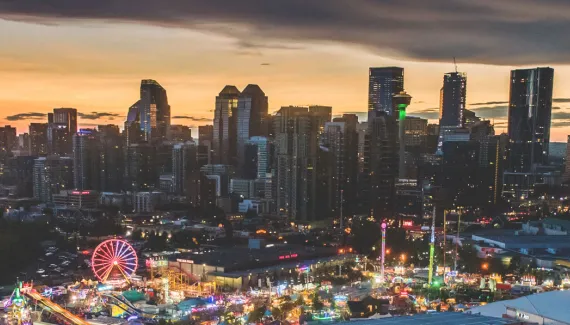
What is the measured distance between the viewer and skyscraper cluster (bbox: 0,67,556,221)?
27719mm

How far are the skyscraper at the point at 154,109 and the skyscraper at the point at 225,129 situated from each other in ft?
Result: 21.3

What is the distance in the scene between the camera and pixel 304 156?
2584 cm

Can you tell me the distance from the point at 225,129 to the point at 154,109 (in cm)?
889

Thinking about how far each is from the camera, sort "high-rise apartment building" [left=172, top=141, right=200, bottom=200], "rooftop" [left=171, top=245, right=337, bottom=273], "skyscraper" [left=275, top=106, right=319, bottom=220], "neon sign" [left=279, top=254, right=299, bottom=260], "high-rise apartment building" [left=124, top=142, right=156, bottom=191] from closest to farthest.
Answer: "rooftop" [left=171, top=245, right=337, bottom=273], "neon sign" [left=279, top=254, right=299, bottom=260], "skyscraper" [left=275, top=106, right=319, bottom=220], "high-rise apartment building" [left=172, top=141, right=200, bottom=200], "high-rise apartment building" [left=124, top=142, right=156, bottom=191]

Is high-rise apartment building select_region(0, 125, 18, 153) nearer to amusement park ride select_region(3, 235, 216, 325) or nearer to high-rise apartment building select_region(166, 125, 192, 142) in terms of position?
high-rise apartment building select_region(166, 125, 192, 142)

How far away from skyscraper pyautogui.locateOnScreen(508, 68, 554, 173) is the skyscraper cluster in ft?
0.27

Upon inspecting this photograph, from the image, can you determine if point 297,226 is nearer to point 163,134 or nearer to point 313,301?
point 313,301

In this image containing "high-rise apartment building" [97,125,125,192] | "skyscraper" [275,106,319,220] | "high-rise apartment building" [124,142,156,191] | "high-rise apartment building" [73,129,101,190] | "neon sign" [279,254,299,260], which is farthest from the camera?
"high-rise apartment building" [124,142,156,191]

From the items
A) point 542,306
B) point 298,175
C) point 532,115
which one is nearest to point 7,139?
point 298,175

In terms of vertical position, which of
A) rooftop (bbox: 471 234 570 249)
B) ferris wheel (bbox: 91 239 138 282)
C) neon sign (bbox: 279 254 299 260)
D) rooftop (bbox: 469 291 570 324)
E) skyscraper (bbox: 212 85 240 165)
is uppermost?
skyscraper (bbox: 212 85 240 165)

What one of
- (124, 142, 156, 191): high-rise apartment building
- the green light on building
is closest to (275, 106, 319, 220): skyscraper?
(124, 142, 156, 191): high-rise apartment building

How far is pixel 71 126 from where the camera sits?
46.2 metres

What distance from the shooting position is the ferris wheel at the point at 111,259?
12742 mm

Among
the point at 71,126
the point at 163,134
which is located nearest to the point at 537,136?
the point at 163,134
